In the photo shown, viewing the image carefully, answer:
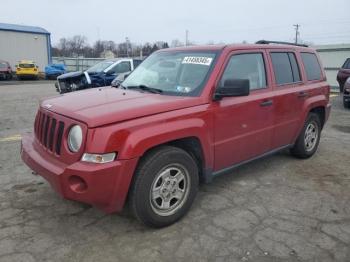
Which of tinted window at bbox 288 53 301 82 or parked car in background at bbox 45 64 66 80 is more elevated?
tinted window at bbox 288 53 301 82

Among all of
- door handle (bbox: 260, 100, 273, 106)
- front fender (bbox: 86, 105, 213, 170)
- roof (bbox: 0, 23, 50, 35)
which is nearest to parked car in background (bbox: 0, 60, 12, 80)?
roof (bbox: 0, 23, 50, 35)

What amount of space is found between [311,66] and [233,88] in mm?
2694

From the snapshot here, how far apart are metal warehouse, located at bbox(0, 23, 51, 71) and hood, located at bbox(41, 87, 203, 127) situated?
3739 cm

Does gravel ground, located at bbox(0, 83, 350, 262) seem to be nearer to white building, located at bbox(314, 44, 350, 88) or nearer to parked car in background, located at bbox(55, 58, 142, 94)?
parked car in background, located at bbox(55, 58, 142, 94)

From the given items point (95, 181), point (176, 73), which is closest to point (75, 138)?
point (95, 181)

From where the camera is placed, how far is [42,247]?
3430 millimetres

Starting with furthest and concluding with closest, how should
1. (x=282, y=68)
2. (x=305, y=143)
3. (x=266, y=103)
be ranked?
(x=305, y=143) < (x=282, y=68) < (x=266, y=103)

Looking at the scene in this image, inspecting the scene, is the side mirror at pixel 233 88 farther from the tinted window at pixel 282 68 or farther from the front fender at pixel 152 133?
the tinted window at pixel 282 68

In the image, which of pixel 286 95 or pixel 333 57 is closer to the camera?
pixel 286 95

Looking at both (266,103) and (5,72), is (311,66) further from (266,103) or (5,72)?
(5,72)

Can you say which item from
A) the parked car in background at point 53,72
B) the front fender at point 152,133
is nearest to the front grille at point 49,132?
the front fender at point 152,133

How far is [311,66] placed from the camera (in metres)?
6.05

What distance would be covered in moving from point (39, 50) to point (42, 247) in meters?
40.4

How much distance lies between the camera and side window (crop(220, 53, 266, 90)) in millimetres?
4399
